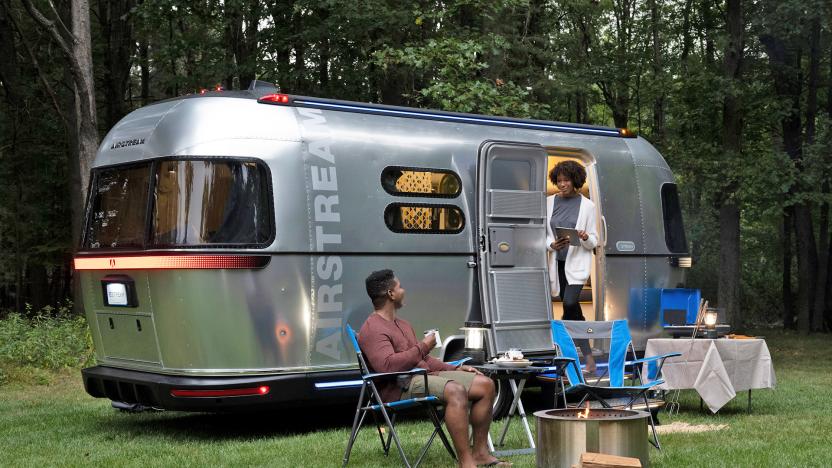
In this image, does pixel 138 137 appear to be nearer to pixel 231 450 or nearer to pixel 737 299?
pixel 231 450

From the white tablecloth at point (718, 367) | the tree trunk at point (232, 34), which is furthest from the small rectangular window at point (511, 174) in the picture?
the tree trunk at point (232, 34)

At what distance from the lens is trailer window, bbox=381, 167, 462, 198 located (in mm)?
8453

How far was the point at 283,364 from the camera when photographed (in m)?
7.81

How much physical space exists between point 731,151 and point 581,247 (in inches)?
377

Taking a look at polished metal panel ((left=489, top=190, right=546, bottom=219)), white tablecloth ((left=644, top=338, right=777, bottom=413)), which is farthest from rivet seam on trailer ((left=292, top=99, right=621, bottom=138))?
white tablecloth ((left=644, top=338, right=777, bottom=413))

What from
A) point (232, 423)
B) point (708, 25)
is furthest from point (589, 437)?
point (708, 25)

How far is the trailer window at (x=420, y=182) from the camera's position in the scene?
8.45 metres

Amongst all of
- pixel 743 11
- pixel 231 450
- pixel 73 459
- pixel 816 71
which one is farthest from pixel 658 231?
pixel 816 71

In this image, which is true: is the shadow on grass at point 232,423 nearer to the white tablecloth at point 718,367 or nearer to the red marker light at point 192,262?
the red marker light at point 192,262

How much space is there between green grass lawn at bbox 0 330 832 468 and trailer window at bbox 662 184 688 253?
146 centimetres

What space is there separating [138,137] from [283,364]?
204cm

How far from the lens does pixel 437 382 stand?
20.9 ft

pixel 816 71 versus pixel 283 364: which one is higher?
pixel 816 71

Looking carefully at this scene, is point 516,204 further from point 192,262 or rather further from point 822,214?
point 822,214
